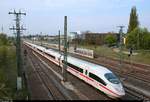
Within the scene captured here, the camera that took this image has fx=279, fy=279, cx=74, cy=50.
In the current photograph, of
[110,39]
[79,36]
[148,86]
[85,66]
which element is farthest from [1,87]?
[79,36]

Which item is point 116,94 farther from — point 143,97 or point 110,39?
point 110,39

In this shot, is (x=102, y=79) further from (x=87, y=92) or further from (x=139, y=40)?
(x=139, y=40)

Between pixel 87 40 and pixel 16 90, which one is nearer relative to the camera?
pixel 16 90

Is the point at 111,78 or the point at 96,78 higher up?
the point at 111,78

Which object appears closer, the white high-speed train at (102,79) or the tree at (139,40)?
the white high-speed train at (102,79)

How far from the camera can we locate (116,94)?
2256 centimetres

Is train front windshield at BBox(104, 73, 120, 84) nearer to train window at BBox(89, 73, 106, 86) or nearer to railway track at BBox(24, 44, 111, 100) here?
train window at BBox(89, 73, 106, 86)

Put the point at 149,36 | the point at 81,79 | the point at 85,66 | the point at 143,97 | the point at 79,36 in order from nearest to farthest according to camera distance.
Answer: the point at 143,97 → the point at 85,66 → the point at 81,79 → the point at 149,36 → the point at 79,36

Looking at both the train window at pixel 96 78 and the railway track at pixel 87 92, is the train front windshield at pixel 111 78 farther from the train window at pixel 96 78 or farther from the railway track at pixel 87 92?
the railway track at pixel 87 92

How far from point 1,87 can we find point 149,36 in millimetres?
63275

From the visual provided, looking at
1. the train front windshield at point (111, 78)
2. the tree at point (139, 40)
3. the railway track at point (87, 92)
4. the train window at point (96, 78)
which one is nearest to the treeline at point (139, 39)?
the tree at point (139, 40)

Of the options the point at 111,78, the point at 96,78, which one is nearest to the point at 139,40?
the point at 96,78

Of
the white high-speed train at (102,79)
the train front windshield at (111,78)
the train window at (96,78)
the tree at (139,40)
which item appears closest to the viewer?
the white high-speed train at (102,79)

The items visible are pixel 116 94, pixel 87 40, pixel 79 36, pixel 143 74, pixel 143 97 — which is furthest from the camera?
pixel 79 36
